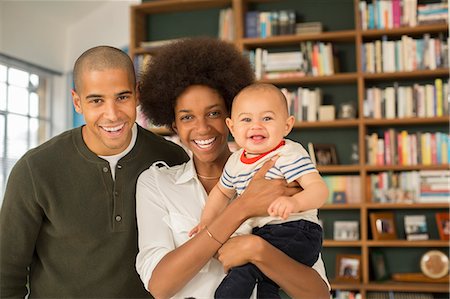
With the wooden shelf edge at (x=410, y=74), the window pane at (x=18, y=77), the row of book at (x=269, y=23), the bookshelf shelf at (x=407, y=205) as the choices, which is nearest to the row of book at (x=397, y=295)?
the bookshelf shelf at (x=407, y=205)

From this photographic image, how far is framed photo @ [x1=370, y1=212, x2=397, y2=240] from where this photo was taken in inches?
196

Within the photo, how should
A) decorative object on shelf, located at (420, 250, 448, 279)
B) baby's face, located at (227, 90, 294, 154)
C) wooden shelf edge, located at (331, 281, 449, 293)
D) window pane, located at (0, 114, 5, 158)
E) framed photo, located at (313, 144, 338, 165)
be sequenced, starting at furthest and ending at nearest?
1. window pane, located at (0, 114, 5, 158)
2. framed photo, located at (313, 144, 338, 165)
3. decorative object on shelf, located at (420, 250, 448, 279)
4. wooden shelf edge, located at (331, 281, 449, 293)
5. baby's face, located at (227, 90, 294, 154)

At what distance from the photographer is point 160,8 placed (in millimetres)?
5758

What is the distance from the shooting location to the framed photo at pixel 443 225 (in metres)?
4.91

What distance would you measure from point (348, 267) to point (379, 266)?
253 millimetres

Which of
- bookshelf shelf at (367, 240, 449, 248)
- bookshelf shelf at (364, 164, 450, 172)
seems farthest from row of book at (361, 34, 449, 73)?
bookshelf shelf at (367, 240, 449, 248)

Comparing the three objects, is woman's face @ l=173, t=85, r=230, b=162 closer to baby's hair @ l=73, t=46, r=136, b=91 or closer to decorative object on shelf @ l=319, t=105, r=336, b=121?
baby's hair @ l=73, t=46, r=136, b=91

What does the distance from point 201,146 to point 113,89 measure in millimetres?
350

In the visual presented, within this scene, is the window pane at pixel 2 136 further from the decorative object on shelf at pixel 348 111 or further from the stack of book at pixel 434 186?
the stack of book at pixel 434 186

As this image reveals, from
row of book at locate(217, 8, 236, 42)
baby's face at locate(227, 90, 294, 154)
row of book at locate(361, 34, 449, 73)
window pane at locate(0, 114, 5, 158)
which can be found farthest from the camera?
window pane at locate(0, 114, 5, 158)

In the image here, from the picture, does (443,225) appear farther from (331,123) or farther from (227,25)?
(227,25)

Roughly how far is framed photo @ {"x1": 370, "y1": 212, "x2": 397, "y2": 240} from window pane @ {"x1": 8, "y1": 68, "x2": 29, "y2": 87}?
152 inches

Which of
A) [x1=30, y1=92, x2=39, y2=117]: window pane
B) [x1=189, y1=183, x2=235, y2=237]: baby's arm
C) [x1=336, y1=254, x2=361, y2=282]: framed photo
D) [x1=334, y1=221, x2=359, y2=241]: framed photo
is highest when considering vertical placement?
[x1=30, y1=92, x2=39, y2=117]: window pane

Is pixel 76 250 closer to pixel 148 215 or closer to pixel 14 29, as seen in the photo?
pixel 148 215
